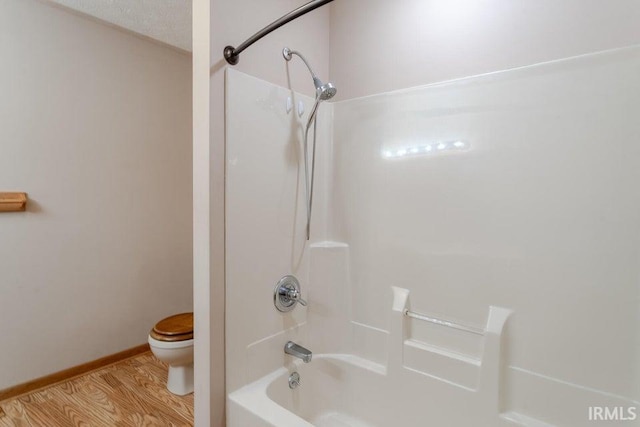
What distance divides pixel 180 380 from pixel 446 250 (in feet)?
6.08

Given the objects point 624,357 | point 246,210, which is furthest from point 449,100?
point 624,357

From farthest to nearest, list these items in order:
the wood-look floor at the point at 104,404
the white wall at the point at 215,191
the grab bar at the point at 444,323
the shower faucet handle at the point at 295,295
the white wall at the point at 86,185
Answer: the white wall at the point at 86,185, the wood-look floor at the point at 104,404, the shower faucet handle at the point at 295,295, the grab bar at the point at 444,323, the white wall at the point at 215,191

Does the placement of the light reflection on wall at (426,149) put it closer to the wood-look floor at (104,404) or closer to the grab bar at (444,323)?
the grab bar at (444,323)

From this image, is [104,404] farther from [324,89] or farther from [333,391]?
[324,89]

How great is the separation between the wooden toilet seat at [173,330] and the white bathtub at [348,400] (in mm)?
816

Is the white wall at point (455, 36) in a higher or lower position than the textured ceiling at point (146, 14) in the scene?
lower

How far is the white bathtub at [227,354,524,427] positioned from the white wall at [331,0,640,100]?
1430mm

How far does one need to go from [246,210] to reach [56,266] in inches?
65.7

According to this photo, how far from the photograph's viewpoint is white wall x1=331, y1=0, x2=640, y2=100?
1.14 meters

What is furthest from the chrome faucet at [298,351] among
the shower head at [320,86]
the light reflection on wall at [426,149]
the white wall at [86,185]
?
the white wall at [86,185]

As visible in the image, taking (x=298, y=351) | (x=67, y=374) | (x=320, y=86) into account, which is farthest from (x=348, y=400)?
(x=67, y=374)

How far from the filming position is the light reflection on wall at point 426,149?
4.58 ft

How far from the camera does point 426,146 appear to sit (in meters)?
1.48

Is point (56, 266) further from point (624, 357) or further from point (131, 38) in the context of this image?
point (624, 357)
